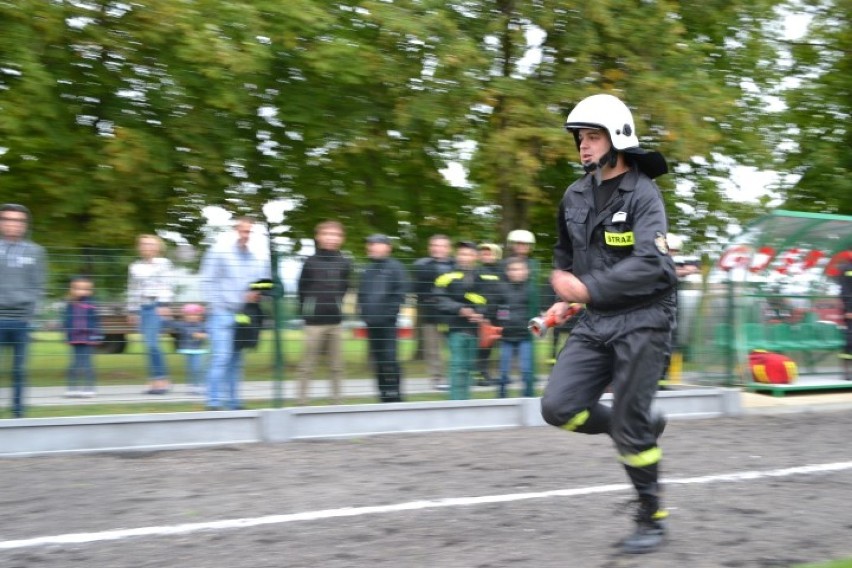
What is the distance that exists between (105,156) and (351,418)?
7585 millimetres

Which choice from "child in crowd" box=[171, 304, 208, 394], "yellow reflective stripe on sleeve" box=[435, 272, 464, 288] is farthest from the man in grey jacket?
"yellow reflective stripe on sleeve" box=[435, 272, 464, 288]

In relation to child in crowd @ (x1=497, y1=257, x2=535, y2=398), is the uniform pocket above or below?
above

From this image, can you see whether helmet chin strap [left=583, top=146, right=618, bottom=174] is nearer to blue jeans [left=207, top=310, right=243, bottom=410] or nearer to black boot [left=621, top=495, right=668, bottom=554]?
black boot [left=621, top=495, right=668, bottom=554]

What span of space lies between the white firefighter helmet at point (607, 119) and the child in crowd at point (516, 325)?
17.6 ft

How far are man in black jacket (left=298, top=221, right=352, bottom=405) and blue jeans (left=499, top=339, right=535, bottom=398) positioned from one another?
5.72ft

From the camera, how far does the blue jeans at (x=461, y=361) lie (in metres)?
9.82

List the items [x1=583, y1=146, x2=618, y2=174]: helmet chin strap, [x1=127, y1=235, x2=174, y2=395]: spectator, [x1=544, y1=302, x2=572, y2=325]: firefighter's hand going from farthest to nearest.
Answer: [x1=127, y1=235, x2=174, y2=395]: spectator < [x1=544, y1=302, x2=572, y2=325]: firefighter's hand < [x1=583, y1=146, x2=618, y2=174]: helmet chin strap

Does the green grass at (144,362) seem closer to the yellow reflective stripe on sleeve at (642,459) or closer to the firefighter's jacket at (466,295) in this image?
the firefighter's jacket at (466,295)

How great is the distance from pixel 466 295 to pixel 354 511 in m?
4.44

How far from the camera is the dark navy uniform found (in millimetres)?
4656

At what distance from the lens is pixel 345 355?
30.2 feet

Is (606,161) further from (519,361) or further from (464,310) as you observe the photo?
(519,361)

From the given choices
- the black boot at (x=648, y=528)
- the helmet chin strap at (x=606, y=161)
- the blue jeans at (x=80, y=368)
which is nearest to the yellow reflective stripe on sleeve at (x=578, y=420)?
the black boot at (x=648, y=528)

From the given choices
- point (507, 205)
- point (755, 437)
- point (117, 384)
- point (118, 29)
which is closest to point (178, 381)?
point (117, 384)
